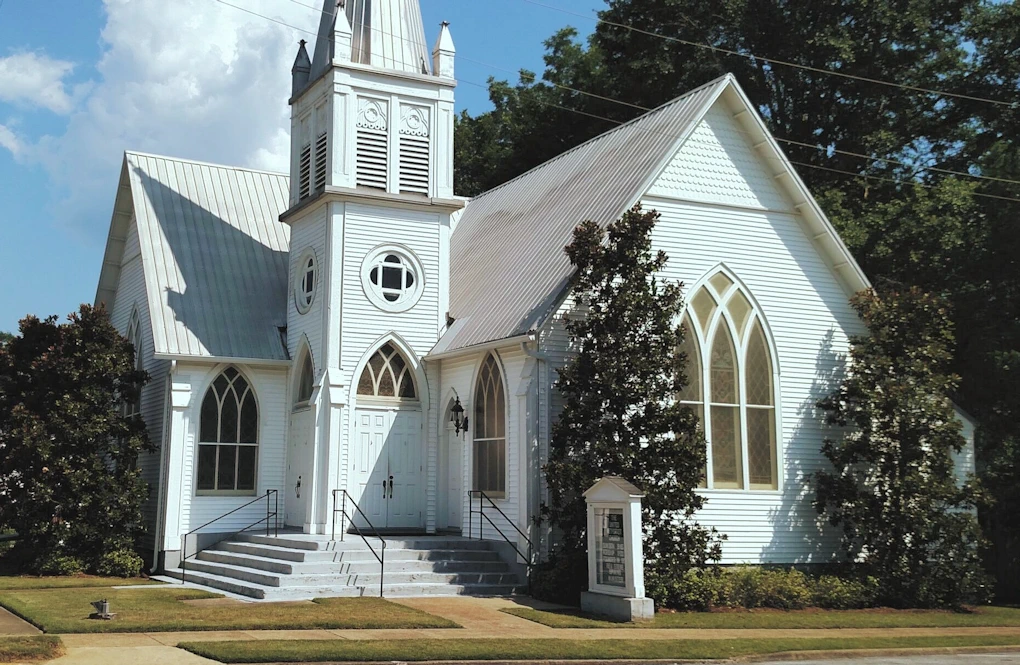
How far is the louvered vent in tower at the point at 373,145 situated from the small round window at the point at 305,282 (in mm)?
2173

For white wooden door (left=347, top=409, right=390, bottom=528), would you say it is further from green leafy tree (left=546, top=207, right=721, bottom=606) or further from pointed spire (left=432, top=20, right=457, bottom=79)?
pointed spire (left=432, top=20, right=457, bottom=79)

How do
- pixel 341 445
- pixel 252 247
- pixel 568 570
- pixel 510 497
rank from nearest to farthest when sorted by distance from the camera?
pixel 568 570 → pixel 510 497 → pixel 341 445 → pixel 252 247

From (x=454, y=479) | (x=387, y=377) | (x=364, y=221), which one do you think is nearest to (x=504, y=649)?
(x=454, y=479)

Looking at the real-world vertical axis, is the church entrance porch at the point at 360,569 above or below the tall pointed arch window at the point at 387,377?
below

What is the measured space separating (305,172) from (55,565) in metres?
10.1

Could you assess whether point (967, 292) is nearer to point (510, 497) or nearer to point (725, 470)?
point (725, 470)

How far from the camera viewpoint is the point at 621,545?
17.9 m

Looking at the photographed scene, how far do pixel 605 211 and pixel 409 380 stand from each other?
5699mm

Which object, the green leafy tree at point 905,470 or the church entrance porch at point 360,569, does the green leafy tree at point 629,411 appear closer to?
the church entrance porch at point 360,569

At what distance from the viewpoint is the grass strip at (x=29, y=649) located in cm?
1221

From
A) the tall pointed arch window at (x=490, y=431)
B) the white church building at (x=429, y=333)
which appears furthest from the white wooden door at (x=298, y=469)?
the tall pointed arch window at (x=490, y=431)

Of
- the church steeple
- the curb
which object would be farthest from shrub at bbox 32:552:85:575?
the curb

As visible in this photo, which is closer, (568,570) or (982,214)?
(568,570)

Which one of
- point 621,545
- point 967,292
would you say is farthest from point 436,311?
point 967,292
